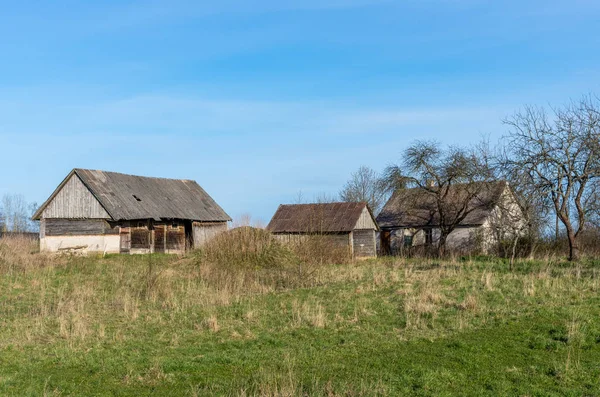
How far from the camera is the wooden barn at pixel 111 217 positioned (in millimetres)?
36875

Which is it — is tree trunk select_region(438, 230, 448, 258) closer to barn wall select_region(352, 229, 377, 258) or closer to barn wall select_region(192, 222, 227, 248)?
barn wall select_region(352, 229, 377, 258)

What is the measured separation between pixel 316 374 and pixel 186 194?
3762 cm

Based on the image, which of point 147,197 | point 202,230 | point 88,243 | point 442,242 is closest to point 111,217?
point 88,243

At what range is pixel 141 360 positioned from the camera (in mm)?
10602

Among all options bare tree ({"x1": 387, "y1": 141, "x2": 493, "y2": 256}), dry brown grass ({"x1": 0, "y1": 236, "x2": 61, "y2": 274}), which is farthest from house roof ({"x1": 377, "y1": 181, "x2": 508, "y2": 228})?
dry brown grass ({"x1": 0, "y1": 236, "x2": 61, "y2": 274})

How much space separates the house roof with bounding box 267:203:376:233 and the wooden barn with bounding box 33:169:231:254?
5902mm

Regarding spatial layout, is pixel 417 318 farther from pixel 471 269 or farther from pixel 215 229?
pixel 215 229

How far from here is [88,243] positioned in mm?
36688

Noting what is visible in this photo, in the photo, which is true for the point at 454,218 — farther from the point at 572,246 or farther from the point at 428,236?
the point at 572,246

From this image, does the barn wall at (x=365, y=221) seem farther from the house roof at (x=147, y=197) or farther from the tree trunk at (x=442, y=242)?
the house roof at (x=147, y=197)

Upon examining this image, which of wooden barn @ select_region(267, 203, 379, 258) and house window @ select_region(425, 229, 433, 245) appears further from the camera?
house window @ select_region(425, 229, 433, 245)

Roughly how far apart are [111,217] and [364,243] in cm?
1650

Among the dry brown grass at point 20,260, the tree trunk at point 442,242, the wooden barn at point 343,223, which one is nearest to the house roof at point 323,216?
the wooden barn at point 343,223

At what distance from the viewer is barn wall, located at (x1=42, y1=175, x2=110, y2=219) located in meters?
37.2
